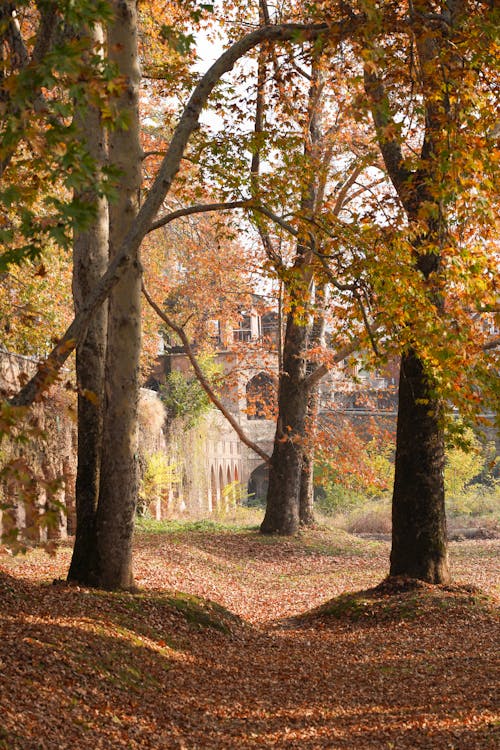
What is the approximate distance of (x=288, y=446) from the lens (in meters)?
17.8

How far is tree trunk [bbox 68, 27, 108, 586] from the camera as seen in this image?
8664 millimetres

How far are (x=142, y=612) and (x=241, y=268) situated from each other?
1327 cm

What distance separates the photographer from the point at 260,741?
18.1ft

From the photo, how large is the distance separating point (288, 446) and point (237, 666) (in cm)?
1034

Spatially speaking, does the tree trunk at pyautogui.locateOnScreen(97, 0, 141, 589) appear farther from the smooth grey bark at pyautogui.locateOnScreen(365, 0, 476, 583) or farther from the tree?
the smooth grey bark at pyautogui.locateOnScreen(365, 0, 476, 583)

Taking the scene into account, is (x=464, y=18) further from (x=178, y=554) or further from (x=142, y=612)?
(x=178, y=554)

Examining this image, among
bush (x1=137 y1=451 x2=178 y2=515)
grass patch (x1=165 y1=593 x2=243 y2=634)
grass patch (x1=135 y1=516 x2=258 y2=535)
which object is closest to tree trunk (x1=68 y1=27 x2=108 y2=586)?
grass patch (x1=165 y1=593 x2=243 y2=634)

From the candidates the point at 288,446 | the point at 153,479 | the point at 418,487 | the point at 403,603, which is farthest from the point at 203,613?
the point at 153,479

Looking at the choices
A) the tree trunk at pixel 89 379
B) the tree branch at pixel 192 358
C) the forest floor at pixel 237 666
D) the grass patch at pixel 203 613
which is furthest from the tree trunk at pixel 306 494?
the tree trunk at pixel 89 379

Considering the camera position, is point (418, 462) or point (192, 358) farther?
point (192, 358)

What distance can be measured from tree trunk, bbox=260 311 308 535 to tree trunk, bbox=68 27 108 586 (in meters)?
8.95

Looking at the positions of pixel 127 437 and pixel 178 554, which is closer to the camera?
pixel 127 437

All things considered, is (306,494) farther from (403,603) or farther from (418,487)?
(403,603)

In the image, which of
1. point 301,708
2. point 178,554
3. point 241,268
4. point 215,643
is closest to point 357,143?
point 241,268
